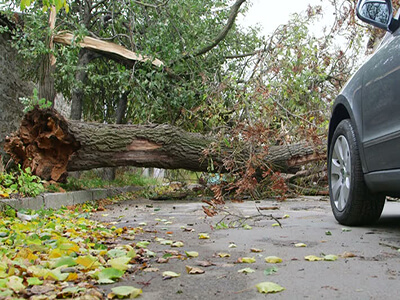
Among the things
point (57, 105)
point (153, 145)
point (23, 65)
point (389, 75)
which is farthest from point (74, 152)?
point (57, 105)

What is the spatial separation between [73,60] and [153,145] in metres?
2.53

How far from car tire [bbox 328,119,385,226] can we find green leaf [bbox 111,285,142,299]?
93.1 inches

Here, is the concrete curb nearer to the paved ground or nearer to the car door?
the paved ground

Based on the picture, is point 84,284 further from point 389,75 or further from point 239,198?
point 239,198

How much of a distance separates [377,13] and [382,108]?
826 millimetres

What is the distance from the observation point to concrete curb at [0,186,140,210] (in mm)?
4836

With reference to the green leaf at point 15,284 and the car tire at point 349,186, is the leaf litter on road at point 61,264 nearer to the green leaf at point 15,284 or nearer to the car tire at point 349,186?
the green leaf at point 15,284

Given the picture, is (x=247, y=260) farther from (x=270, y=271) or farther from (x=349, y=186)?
(x=349, y=186)

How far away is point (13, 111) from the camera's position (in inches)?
399

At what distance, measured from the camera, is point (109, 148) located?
718 centimetres

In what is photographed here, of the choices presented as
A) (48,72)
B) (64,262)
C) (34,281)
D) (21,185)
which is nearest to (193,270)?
(64,262)

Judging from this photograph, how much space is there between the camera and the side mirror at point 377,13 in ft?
11.0

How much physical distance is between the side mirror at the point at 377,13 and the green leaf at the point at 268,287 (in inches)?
92.0

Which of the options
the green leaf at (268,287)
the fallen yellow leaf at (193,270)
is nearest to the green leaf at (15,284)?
the fallen yellow leaf at (193,270)
